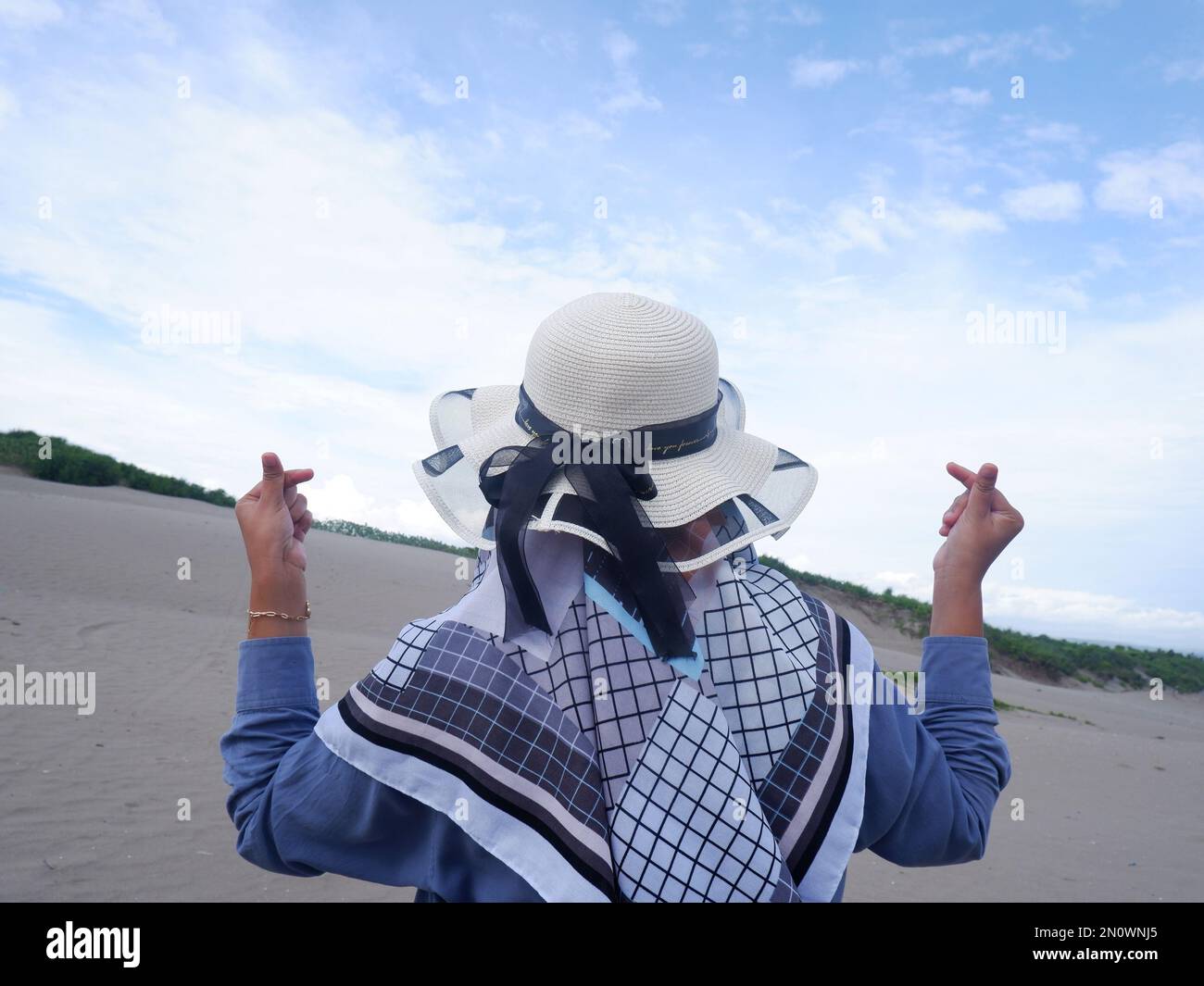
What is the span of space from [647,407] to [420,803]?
761mm

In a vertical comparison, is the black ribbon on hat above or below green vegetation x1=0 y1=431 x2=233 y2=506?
below

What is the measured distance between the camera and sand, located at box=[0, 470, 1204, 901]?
491 centimetres

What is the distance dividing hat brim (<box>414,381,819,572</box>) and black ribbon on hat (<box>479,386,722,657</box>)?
3cm

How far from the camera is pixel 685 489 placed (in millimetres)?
1497

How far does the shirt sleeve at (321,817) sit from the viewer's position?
132 cm

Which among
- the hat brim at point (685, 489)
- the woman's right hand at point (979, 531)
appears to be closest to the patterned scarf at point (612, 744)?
the hat brim at point (685, 489)

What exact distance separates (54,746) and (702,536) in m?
6.77

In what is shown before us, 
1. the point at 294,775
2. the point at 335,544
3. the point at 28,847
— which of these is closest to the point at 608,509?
the point at 294,775

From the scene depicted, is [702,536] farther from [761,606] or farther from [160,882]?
[160,882]

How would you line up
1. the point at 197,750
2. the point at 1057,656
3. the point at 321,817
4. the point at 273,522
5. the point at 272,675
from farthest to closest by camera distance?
the point at 1057,656 → the point at 197,750 → the point at 273,522 → the point at 272,675 → the point at 321,817

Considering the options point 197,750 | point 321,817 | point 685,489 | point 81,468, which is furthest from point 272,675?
point 81,468

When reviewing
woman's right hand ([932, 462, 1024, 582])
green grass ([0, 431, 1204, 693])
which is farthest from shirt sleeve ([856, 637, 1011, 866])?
green grass ([0, 431, 1204, 693])

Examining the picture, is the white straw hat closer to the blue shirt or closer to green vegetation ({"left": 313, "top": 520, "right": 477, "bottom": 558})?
the blue shirt

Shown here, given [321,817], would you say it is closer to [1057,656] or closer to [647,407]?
[647,407]
